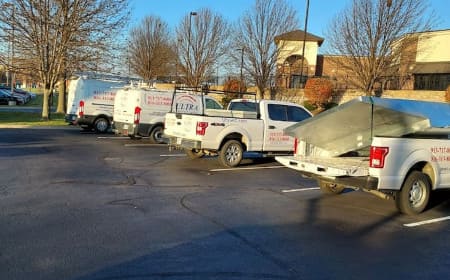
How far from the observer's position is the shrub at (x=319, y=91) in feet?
112

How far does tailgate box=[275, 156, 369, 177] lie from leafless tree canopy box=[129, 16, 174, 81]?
34257mm

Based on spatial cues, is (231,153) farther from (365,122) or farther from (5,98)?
(5,98)

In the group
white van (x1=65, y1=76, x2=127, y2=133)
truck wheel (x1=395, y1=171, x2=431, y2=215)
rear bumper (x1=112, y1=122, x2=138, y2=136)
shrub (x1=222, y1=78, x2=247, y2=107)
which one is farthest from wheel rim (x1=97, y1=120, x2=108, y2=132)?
shrub (x1=222, y1=78, x2=247, y2=107)

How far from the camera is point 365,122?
8.07 meters

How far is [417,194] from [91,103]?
49.5 feet

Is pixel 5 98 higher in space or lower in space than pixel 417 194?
higher

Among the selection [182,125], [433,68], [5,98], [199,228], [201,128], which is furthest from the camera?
[5,98]

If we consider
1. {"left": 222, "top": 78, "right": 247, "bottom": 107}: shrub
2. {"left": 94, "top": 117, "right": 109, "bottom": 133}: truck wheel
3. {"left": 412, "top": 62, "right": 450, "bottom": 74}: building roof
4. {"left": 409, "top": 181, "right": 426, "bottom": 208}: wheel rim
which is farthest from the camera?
{"left": 412, "top": 62, "right": 450, "bottom": 74}: building roof

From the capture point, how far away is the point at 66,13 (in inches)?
906

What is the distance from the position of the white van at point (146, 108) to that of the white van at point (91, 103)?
10.1 feet

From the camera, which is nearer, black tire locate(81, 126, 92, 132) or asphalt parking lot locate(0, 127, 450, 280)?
asphalt parking lot locate(0, 127, 450, 280)

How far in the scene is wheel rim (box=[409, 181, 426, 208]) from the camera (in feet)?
24.9

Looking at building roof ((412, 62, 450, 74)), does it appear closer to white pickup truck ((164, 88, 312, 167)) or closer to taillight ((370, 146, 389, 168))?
white pickup truck ((164, 88, 312, 167))

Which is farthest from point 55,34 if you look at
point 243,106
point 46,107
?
point 243,106
